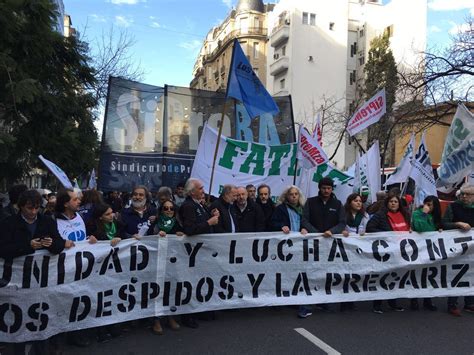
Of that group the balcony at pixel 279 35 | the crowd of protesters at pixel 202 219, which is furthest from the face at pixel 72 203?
the balcony at pixel 279 35

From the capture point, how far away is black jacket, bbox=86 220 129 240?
5.36 m

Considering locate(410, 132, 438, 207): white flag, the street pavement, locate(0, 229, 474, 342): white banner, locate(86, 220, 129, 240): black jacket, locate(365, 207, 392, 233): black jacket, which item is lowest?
the street pavement

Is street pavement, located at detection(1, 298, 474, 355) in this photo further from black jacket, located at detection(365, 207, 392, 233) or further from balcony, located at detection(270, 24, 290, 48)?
balcony, located at detection(270, 24, 290, 48)

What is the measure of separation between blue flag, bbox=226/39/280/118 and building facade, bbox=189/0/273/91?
142 ft

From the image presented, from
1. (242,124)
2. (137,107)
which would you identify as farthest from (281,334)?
(137,107)

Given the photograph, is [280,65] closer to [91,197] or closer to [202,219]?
[91,197]

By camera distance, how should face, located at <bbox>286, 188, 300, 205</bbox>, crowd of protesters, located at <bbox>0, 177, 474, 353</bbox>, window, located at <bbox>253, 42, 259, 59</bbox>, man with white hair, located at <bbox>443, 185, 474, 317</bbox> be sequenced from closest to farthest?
crowd of protesters, located at <bbox>0, 177, 474, 353</bbox> < man with white hair, located at <bbox>443, 185, 474, 317</bbox> < face, located at <bbox>286, 188, 300, 205</bbox> < window, located at <bbox>253, 42, 259, 59</bbox>

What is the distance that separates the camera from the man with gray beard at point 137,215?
5805 millimetres

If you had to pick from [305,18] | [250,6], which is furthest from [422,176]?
[250,6]

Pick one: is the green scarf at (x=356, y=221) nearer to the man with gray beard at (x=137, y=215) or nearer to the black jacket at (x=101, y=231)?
the man with gray beard at (x=137, y=215)

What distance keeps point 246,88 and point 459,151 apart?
338cm

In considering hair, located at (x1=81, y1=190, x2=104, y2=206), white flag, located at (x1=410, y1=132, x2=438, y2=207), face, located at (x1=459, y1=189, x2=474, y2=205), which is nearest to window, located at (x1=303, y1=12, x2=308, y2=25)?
white flag, located at (x1=410, y1=132, x2=438, y2=207)

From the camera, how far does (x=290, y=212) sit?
6.44 meters

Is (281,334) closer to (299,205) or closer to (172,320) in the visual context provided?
(172,320)
